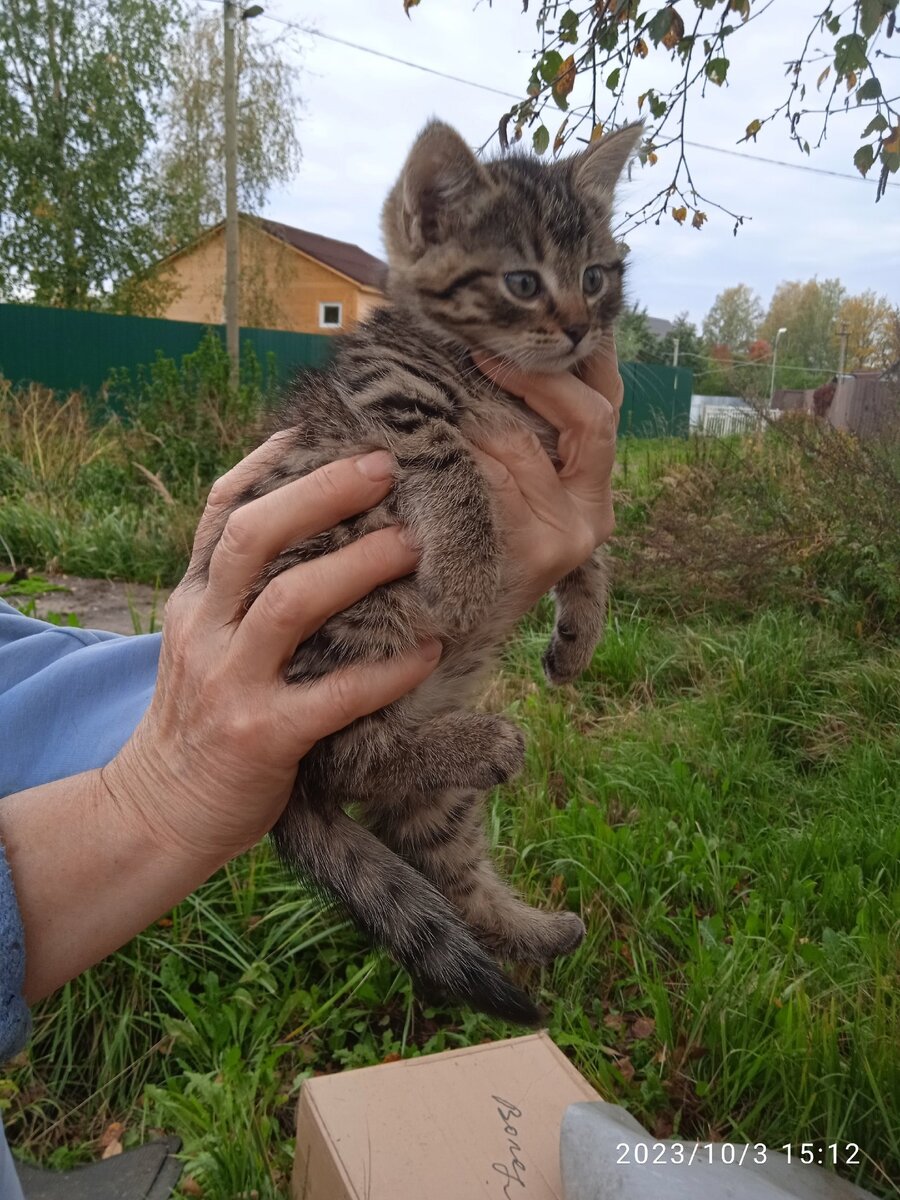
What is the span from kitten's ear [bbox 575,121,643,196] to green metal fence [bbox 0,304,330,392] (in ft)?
40.1

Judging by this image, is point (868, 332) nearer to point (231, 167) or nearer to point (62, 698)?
point (62, 698)

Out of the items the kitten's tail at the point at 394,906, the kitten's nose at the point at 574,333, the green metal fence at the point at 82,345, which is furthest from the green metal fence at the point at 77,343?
the kitten's tail at the point at 394,906

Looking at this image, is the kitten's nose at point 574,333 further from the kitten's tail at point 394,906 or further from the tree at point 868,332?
the tree at point 868,332

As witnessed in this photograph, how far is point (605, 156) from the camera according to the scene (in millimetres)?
2256

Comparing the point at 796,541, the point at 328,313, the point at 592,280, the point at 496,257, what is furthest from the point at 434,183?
the point at 328,313

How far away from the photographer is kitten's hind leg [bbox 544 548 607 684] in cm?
220

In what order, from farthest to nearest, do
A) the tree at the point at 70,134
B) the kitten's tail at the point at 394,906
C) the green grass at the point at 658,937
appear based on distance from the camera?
1. the tree at the point at 70,134
2. the green grass at the point at 658,937
3. the kitten's tail at the point at 394,906

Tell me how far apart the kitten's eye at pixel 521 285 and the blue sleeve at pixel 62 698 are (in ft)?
3.86

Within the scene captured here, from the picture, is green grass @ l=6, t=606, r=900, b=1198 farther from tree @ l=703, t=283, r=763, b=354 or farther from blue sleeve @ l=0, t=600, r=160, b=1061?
tree @ l=703, t=283, r=763, b=354

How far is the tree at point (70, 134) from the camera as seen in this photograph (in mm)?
19750

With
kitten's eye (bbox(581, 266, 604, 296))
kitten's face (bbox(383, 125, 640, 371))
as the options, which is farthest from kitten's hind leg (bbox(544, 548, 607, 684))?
kitten's eye (bbox(581, 266, 604, 296))

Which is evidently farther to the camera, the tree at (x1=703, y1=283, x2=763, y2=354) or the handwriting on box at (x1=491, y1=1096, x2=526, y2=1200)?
the tree at (x1=703, y1=283, x2=763, y2=354)

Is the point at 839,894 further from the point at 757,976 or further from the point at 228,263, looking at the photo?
the point at 228,263

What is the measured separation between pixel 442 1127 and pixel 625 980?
0.79 m
